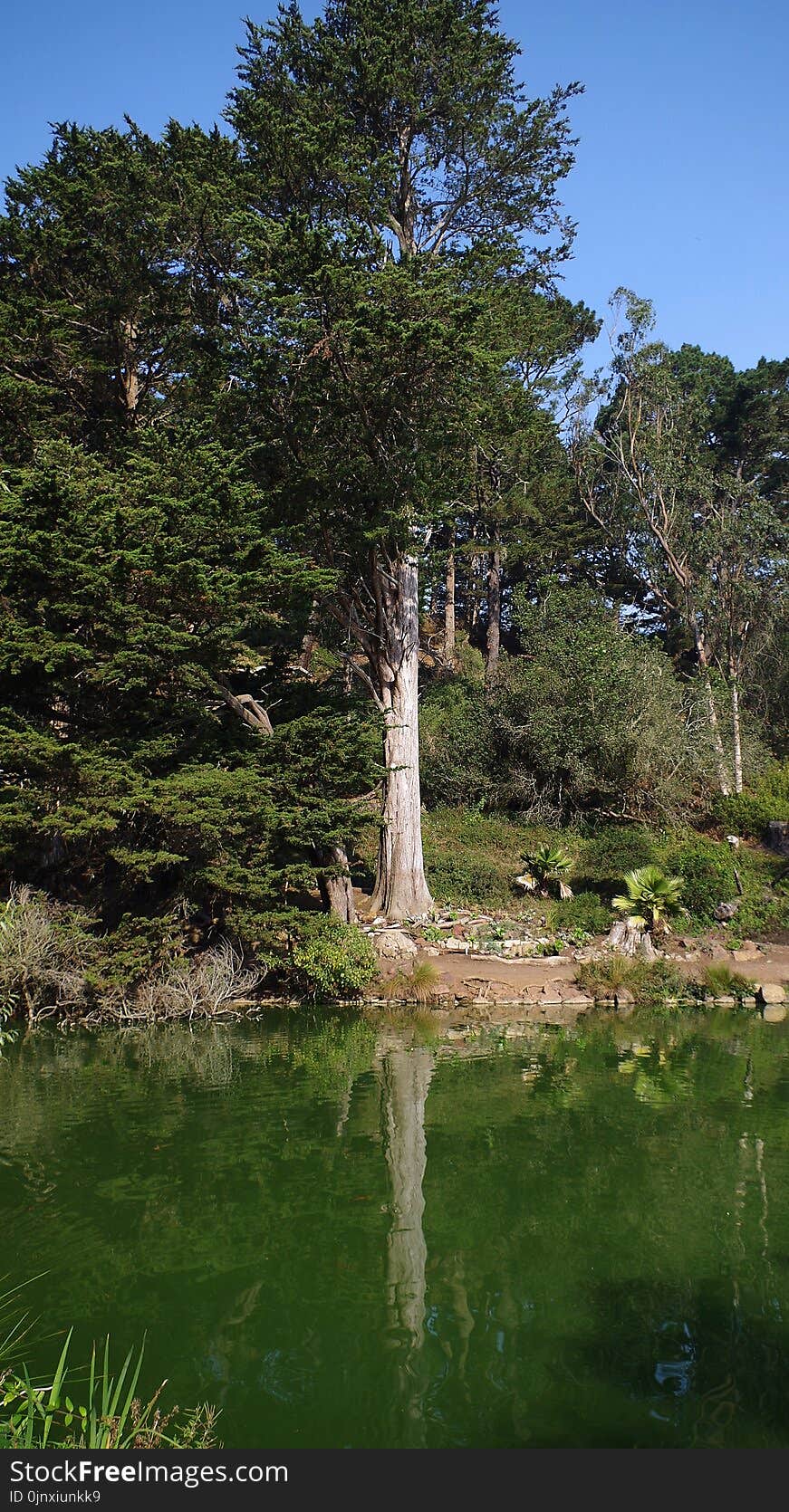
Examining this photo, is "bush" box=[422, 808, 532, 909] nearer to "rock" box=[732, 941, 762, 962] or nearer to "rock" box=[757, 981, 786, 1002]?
"rock" box=[732, 941, 762, 962]

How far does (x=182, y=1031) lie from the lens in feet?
43.8

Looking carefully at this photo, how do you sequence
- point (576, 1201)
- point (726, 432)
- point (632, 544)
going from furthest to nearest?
point (726, 432) < point (632, 544) < point (576, 1201)

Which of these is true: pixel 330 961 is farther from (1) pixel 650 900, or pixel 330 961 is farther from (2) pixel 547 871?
(2) pixel 547 871

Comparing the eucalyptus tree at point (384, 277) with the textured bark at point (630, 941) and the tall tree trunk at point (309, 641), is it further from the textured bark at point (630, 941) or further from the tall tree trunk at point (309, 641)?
the textured bark at point (630, 941)

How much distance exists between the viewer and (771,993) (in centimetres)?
1501

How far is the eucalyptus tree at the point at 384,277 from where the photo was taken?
14.5 m

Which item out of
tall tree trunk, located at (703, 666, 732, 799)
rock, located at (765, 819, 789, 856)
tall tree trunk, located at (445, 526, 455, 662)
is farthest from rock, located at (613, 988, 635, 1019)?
tall tree trunk, located at (445, 526, 455, 662)

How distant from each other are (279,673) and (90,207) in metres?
8.78

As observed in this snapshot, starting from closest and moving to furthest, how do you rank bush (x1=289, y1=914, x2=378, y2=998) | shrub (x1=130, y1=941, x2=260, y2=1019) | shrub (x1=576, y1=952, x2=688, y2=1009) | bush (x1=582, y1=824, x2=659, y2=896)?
shrub (x1=130, y1=941, x2=260, y2=1019) < bush (x1=289, y1=914, x2=378, y2=998) < shrub (x1=576, y1=952, x2=688, y2=1009) < bush (x1=582, y1=824, x2=659, y2=896)

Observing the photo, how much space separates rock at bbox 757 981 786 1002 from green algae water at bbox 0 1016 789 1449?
3527mm

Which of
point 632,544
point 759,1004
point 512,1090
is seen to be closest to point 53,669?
point 512,1090

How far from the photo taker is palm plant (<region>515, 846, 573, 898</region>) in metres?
19.2

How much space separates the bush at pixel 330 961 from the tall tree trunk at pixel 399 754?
286 centimetres

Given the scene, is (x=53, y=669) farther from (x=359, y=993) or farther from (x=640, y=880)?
(x=640, y=880)
